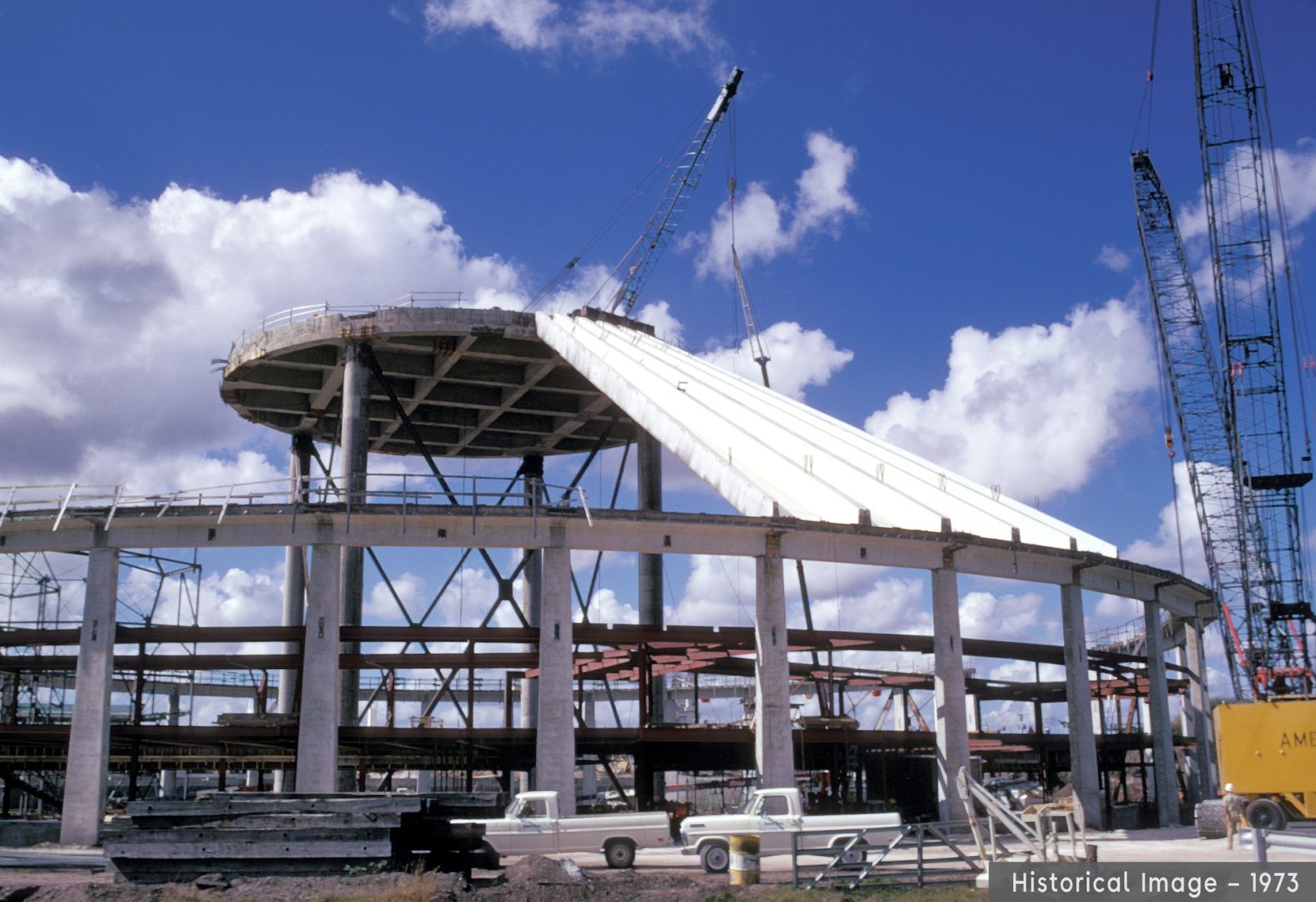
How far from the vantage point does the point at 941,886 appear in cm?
2364

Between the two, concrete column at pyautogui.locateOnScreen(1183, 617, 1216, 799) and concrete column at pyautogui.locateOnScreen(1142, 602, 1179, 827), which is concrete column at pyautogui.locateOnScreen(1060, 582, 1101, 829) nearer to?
concrete column at pyautogui.locateOnScreen(1142, 602, 1179, 827)

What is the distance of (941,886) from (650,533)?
21.6 m

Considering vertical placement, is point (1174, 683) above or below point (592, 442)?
below

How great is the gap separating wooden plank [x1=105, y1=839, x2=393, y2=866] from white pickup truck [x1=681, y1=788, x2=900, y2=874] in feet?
24.7

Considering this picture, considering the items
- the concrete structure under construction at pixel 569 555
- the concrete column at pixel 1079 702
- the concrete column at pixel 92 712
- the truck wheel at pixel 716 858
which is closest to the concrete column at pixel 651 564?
the concrete structure under construction at pixel 569 555

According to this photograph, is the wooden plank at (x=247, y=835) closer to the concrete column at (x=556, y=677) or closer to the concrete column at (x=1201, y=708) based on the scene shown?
the concrete column at (x=556, y=677)

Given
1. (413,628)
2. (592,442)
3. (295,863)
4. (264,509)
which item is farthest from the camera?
(592,442)

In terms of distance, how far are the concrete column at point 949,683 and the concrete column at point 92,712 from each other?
28455 mm

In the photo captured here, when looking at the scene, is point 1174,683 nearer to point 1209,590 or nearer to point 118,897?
point 1209,590

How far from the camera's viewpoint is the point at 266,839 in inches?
989

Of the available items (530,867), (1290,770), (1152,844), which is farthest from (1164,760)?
(530,867)

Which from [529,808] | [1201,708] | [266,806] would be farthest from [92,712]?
[1201,708]

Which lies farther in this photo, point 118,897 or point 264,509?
point 264,509

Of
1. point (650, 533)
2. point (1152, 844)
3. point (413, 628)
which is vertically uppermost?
point (650, 533)
